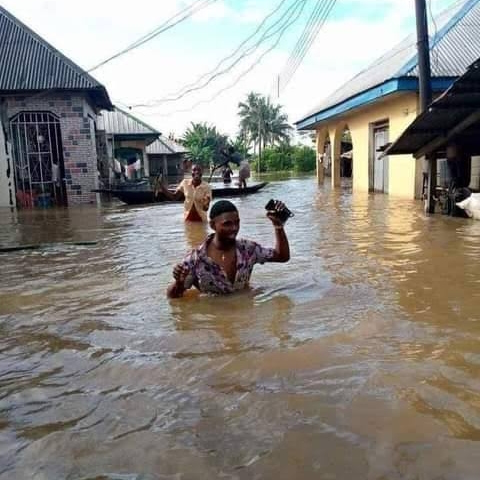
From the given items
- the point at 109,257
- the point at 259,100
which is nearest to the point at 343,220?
the point at 109,257

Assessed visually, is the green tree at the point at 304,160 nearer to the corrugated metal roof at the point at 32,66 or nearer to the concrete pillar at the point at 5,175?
the corrugated metal roof at the point at 32,66

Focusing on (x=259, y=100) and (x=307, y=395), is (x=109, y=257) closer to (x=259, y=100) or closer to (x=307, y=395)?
(x=307, y=395)

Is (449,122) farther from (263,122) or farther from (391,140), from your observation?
(263,122)

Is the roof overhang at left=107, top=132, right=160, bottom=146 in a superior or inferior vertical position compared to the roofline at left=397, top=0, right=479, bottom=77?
inferior

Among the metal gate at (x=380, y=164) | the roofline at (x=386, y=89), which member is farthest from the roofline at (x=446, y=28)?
the metal gate at (x=380, y=164)

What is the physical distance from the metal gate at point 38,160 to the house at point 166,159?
17.5 metres

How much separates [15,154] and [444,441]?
17524 mm

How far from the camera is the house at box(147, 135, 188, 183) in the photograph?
35.9 metres

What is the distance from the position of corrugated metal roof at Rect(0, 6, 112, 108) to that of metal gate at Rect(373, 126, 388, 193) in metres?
8.72

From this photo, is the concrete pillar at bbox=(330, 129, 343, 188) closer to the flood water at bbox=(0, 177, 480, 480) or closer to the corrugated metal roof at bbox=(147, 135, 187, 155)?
the corrugated metal roof at bbox=(147, 135, 187, 155)

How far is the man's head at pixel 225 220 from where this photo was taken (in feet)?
15.5

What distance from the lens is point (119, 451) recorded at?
247 centimetres

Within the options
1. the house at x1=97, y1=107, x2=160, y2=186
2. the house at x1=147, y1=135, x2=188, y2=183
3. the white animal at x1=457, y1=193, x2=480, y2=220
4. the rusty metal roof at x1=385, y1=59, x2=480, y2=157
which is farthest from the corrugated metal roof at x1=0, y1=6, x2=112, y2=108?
the house at x1=147, y1=135, x2=188, y2=183

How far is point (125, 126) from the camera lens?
92.4 ft
